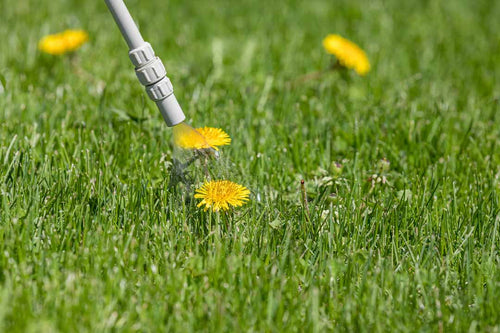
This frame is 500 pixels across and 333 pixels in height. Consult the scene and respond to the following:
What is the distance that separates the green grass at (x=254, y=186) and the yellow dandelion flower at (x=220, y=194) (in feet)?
0.25

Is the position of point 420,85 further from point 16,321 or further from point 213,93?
point 16,321

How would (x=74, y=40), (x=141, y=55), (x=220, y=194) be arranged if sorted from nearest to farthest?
(x=141, y=55)
(x=220, y=194)
(x=74, y=40)

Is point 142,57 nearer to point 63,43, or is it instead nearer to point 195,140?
point 195,140

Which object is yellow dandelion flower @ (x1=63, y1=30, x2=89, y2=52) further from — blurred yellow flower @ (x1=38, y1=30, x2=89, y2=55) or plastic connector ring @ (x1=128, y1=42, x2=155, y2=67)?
plastic connector ring @ (x1=128, y1=42, x2=155, y2=67)

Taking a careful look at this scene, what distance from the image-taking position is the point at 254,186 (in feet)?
8.13

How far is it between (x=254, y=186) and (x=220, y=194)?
38 centimetres

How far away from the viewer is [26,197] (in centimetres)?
223

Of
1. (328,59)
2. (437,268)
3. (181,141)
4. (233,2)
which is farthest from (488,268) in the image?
(233,2)

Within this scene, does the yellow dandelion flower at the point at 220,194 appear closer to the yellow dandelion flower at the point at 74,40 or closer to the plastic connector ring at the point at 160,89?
the plastic connector ring at the point at 160,89

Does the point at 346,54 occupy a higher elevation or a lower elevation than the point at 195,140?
higher

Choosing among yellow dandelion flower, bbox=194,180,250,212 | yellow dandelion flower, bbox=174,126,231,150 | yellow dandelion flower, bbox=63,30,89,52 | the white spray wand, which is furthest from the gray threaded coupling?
yellow dandelion flower, bbox=63,30,89,52

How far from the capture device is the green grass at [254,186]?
5.97 ft

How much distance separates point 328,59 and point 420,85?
0.63 meters

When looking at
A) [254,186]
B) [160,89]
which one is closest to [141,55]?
[160,89]
